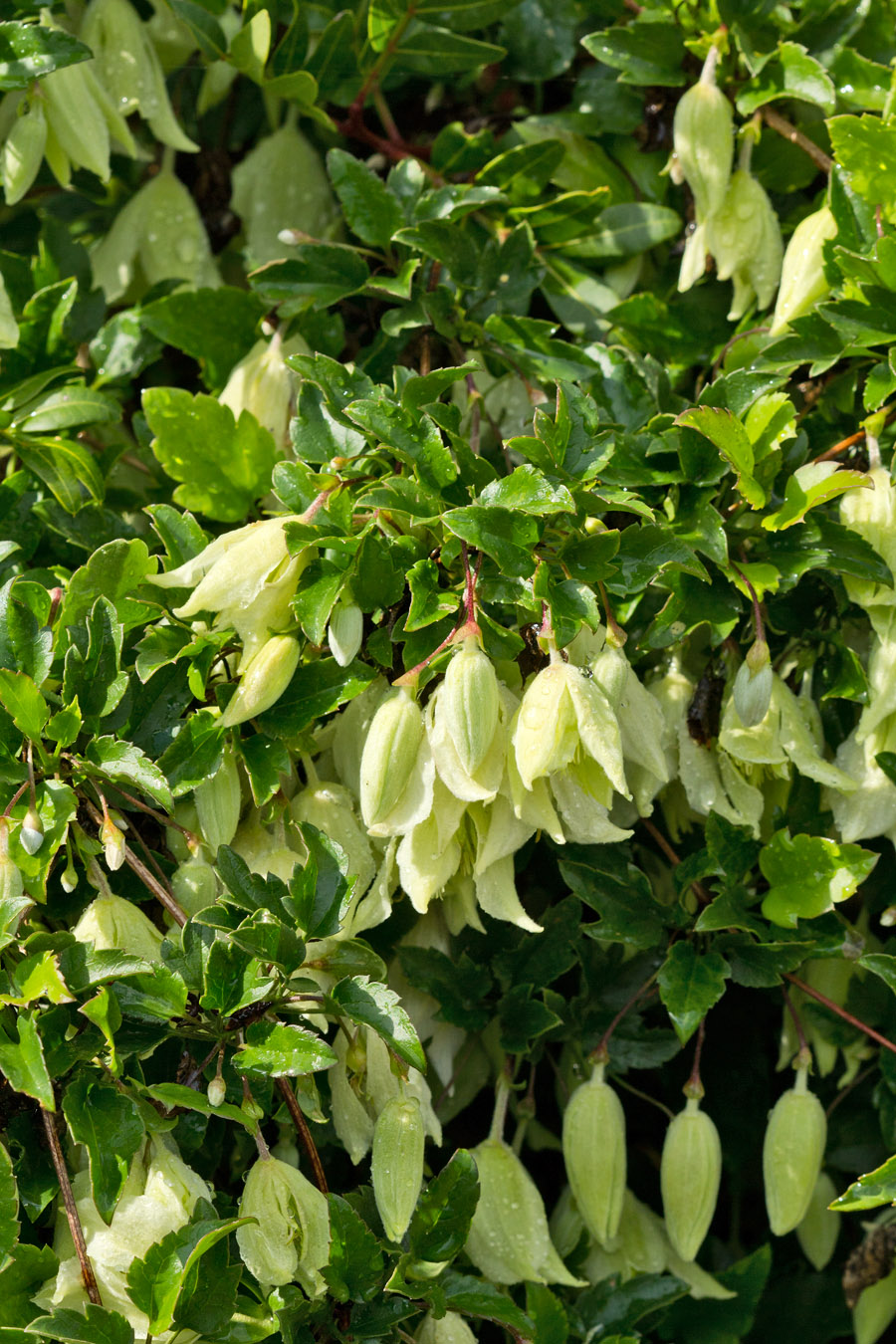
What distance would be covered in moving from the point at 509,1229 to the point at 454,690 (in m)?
0.42

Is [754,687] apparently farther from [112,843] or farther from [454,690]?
[112,843]

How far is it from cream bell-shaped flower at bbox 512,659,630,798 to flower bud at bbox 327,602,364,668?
0.11 m

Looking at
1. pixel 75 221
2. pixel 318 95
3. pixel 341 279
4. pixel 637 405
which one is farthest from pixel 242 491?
pixel 75 221

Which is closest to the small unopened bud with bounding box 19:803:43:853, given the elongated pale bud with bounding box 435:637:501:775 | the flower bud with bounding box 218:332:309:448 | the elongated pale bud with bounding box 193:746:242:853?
the elongated pale bud with bounding box 193:746:242:853

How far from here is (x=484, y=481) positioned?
0.79 m

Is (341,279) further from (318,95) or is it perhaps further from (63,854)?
(63,854)

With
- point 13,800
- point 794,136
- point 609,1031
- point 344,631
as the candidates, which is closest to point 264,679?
point 344,631

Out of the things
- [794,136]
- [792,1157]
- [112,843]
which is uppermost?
[794,136]

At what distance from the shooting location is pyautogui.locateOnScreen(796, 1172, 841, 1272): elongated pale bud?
3.55ft

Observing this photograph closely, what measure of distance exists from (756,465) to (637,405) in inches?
4.9

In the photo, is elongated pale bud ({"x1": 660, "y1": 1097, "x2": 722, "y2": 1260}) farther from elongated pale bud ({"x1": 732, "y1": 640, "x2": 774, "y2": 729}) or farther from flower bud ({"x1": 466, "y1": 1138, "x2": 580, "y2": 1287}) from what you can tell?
elongated pale bud ({"x1": 732, "y1": 640, "x2": 774, "y2": 729})

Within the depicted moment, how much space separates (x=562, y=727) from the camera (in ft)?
2.28

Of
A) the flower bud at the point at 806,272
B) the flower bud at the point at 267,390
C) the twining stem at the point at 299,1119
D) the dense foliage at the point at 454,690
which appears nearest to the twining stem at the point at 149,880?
the dense foliage at the point at 454,690

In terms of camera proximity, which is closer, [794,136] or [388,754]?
[388,754]
